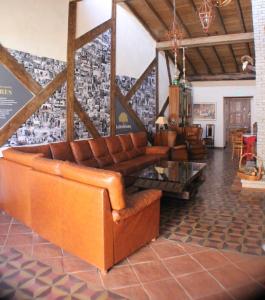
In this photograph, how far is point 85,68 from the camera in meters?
5.57

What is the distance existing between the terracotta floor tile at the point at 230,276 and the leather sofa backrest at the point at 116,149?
11.6 feet

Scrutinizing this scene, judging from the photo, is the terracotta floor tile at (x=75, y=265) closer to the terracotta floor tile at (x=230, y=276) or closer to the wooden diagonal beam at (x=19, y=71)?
the terracotta floor tile at (x=230, y=276)

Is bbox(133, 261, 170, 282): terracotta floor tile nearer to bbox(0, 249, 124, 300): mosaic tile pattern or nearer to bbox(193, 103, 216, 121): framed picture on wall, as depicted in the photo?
bbox(0, 249, 124, 300): mosaic tile pattern

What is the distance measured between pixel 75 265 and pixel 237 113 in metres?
10.6

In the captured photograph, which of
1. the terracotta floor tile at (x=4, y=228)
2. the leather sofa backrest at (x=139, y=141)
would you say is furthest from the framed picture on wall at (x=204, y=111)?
the terracotta floor tile at (x=4, y=228)

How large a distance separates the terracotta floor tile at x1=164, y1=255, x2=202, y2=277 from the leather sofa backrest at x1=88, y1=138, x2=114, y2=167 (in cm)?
289

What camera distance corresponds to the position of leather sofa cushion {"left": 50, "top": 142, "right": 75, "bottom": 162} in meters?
4.51

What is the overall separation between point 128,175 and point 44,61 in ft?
7.95

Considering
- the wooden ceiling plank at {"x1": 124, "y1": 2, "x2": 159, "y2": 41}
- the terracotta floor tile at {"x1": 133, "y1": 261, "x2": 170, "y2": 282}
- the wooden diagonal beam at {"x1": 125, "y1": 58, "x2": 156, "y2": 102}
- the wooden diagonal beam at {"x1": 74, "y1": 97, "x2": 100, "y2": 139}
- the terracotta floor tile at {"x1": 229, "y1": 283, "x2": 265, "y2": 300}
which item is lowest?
the terracotta floor tile at {"x1": 229, "y1": 283, "x2": 265, "y2": 300}

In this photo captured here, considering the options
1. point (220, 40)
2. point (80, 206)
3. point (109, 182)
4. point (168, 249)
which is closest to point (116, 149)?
point (168, 249)

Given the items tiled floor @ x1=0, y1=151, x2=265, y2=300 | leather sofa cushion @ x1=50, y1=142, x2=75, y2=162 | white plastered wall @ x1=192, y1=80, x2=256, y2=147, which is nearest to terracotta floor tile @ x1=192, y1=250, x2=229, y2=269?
tiled floor @ x1=0, y1=151, x2=265, y2=300

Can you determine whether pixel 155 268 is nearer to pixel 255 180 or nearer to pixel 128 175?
pixel 128 175

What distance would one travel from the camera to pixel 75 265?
2539 mm

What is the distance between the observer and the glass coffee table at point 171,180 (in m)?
3.89
